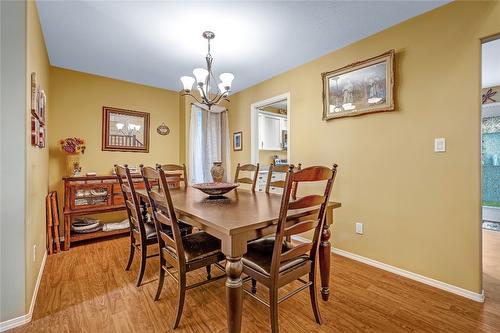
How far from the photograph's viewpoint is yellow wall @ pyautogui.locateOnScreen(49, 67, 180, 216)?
10.5ft

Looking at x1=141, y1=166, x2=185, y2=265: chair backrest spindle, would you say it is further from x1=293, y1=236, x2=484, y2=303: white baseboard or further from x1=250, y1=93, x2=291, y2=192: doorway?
x1=250, y1=93, x2=291, y2=192: doorway

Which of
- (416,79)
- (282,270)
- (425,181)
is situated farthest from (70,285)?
(416,79)

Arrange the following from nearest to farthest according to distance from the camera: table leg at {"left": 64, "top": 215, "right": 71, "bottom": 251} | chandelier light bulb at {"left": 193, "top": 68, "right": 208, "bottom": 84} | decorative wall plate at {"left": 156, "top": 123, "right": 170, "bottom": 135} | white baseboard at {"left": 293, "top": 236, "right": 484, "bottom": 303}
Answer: white baseboard at {"left": 293, "top": 236, "right": 484, "bottom": 303}
chandelier light bulb at {"left": 193, "top": 68, "right": 208, "bottom": 84}
table leg at {"left": 64, "top": 215, "right": 71, "bottom": 251}
decorative wall plate at {"left": 156, "top": 123, "right": 170, "bottom": 135}

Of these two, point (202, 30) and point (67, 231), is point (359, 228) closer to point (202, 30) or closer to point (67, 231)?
point (202, 30)

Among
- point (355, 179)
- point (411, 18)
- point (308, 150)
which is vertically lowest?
point (355, 179)

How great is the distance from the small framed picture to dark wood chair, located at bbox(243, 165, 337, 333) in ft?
9.16

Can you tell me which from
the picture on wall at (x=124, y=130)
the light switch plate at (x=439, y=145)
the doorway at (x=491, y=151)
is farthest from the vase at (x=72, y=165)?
the doorway at (x=491, y=151)

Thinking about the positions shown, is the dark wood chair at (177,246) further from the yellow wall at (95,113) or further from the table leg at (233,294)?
the yellow wall at (95,113)

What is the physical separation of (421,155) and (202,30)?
2.38 meters

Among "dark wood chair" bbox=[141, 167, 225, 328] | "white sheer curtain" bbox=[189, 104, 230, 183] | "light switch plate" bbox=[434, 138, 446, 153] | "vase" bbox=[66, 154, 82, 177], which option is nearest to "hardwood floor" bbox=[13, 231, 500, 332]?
"dark wood chair" bbox=[141, 167, 225, 328]

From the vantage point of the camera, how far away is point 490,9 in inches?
69.4

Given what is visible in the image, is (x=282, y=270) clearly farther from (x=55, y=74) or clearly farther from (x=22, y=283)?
(x=55, y=74)

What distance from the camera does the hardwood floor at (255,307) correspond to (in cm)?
153

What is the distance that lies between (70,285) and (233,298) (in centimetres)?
176
